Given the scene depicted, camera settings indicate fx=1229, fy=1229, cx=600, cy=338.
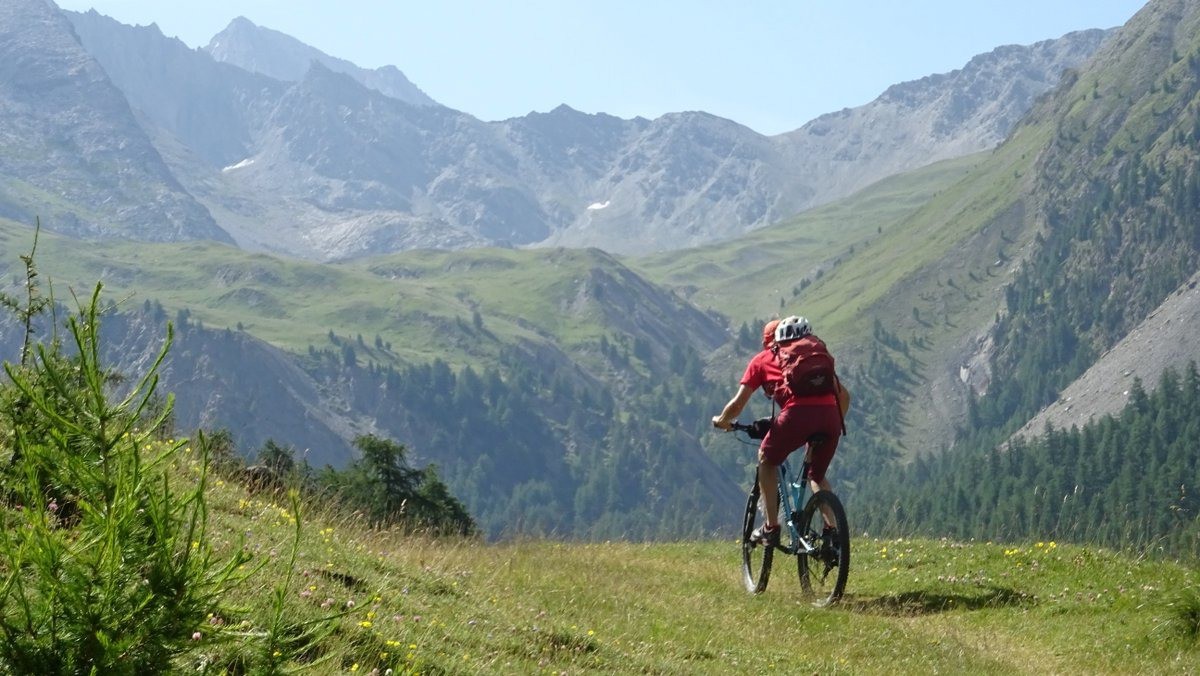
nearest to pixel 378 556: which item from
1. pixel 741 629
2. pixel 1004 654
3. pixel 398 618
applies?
pixel 398 618

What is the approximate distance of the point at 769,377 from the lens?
16266 mm

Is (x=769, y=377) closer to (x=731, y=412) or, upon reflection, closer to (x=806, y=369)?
(x=806, y=369)

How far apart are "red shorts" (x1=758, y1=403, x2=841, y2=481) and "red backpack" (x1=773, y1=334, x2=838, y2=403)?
0.22 meters

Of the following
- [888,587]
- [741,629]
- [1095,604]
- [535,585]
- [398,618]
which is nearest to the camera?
[398,618]

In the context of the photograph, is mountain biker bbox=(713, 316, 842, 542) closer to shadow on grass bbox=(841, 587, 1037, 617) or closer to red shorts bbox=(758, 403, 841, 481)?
red shorts bbox=(758, 403, 841, 481)

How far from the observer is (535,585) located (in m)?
14.5

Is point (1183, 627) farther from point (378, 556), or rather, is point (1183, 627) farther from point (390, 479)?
point (390, 479)

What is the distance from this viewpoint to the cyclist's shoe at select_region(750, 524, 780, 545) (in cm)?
1627

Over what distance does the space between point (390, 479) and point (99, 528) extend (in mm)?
33099

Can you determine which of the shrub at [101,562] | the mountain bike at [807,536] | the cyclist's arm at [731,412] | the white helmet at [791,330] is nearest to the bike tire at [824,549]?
the mountain bike at [807,536]

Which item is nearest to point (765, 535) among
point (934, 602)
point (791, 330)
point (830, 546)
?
point (830, 546)

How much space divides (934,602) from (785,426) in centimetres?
351

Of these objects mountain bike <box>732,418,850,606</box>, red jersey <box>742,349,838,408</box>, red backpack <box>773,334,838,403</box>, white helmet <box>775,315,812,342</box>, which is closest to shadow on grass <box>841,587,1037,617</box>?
mountain bike <box>732,418,850,606</box>

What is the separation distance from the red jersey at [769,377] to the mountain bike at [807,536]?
1.65 ft
